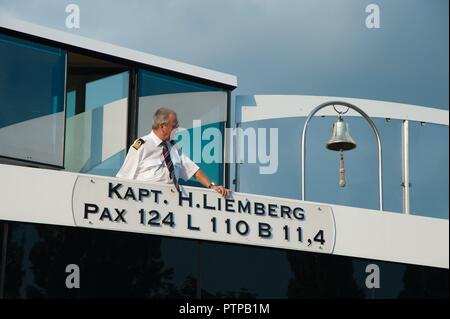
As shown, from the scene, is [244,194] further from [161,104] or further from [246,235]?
[161,104]

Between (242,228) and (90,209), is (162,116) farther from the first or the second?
(242,228)

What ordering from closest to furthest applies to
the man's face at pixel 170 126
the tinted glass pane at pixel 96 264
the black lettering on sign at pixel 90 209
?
the tinted glass pane at pixel 96 264 → the black lettering on sign at pixel 90 209 → the man's face at pixel 170 126

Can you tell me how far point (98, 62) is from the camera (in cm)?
1421

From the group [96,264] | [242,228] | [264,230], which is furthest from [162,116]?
[264,230]

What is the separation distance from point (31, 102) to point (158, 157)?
192cm

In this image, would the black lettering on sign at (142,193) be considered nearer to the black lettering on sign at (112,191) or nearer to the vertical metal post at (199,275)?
the black lettering on sign at (112,191)

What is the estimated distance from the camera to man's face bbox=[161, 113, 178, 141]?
39.2ft

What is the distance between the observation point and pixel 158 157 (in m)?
12.1

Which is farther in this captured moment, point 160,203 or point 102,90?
point 102,90

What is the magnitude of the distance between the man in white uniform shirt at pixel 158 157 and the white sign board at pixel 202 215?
0.48 ft

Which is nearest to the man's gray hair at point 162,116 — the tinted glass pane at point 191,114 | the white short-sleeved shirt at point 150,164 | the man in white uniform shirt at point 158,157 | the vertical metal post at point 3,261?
the man in white uniform shirt at point 158,157

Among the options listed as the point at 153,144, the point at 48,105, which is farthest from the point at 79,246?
the point at 48,105

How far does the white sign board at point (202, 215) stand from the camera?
11852mm

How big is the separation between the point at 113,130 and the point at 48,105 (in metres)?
1.03
